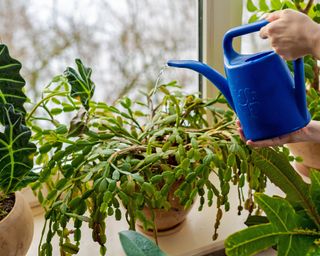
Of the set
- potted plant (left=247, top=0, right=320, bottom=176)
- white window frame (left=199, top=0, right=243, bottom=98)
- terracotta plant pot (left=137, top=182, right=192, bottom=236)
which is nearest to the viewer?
terracotta plant pot (left=137, top=182, right=192, bottom=236)

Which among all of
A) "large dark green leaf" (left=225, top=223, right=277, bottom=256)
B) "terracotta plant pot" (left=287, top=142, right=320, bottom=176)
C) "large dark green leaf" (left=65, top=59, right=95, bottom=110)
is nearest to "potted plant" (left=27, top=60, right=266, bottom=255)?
"large dark green leaf" (left=65, top=59, right=95, bottom=110)

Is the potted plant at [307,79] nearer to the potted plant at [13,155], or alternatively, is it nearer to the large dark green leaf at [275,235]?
the large dark green leaf at [275,235]

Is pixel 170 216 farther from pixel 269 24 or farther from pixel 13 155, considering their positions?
pixel 269 24

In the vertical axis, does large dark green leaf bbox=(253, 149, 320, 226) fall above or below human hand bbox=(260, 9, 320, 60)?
below

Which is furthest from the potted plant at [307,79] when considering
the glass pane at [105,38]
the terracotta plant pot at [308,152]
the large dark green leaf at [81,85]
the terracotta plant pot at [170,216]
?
the large dark green leaf at [81,85]

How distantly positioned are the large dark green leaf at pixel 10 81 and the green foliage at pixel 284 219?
337 millimetres

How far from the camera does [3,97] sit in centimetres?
57

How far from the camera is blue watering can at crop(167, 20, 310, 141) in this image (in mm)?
500

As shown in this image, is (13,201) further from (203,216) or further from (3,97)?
(203,216)

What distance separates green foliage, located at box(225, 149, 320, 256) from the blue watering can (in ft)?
0.27

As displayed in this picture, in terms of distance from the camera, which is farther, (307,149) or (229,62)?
(307,149)

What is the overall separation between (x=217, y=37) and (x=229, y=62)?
19.1 inches

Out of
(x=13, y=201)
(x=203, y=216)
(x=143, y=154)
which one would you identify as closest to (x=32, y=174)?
(x=13, y=201)

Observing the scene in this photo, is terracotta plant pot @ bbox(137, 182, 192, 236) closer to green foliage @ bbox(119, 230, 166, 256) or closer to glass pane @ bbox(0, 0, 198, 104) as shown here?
green foliage @ bbox(119, 230, 166, 256)
